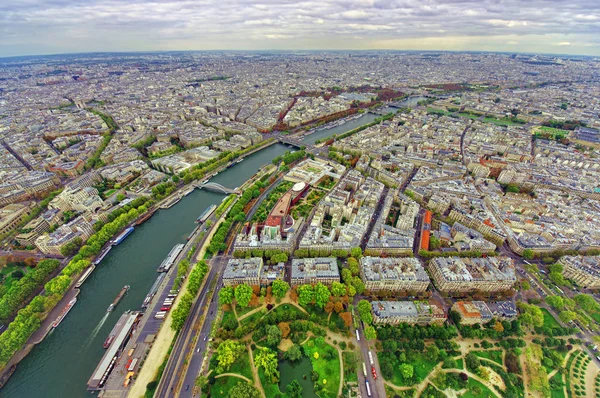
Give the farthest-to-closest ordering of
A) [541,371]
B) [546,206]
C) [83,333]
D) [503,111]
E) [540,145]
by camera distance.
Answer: [503,111]
[540,145]
[546,206]
[83,333]
[541,371]

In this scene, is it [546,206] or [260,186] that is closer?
[546,206]

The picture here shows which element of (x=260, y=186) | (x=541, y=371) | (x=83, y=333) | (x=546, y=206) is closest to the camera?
(x=541, y=371)

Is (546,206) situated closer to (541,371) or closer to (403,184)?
(403,184)

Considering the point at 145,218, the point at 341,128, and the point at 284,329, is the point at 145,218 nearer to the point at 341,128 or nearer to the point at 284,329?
the point at 284,329

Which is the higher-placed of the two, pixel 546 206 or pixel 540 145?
pixel 540 145

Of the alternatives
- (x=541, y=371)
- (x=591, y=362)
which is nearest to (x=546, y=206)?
(x=591, y=362)

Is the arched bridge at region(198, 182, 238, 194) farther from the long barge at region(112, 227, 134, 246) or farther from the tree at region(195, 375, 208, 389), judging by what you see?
the tree at region(195, 375, 208, 389)
